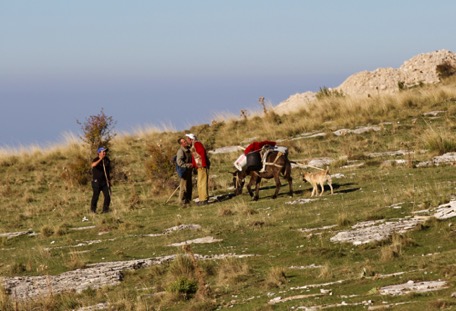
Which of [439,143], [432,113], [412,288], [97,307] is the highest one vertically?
[432,113]

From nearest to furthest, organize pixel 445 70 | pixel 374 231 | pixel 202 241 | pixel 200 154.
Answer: pixel 374 231, pixel 202 241, pixel 200 154, pixel 445 70

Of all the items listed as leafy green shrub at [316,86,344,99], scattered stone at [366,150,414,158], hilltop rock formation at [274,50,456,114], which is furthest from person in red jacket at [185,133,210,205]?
hilltop rock formation at [274,50,456,114]

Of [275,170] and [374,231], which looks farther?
[275,170]

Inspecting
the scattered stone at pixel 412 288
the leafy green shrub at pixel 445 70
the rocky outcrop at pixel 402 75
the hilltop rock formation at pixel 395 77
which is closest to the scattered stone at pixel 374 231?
the scattered stone at pixel 412 288

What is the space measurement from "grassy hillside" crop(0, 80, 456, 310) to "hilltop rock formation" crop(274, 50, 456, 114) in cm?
1793

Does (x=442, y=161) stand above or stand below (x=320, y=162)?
below

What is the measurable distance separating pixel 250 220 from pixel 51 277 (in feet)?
17.2

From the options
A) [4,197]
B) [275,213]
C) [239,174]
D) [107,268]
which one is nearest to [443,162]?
[239,174]

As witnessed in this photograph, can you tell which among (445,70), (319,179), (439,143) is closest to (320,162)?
(439,143)

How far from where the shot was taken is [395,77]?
206ft

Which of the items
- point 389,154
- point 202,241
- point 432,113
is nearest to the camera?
point 202,241

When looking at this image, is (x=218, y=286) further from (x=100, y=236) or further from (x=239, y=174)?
(x=239, y=174)

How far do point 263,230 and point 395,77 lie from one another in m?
43.8

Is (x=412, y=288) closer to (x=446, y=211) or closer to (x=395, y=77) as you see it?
(x=446, y=211)
